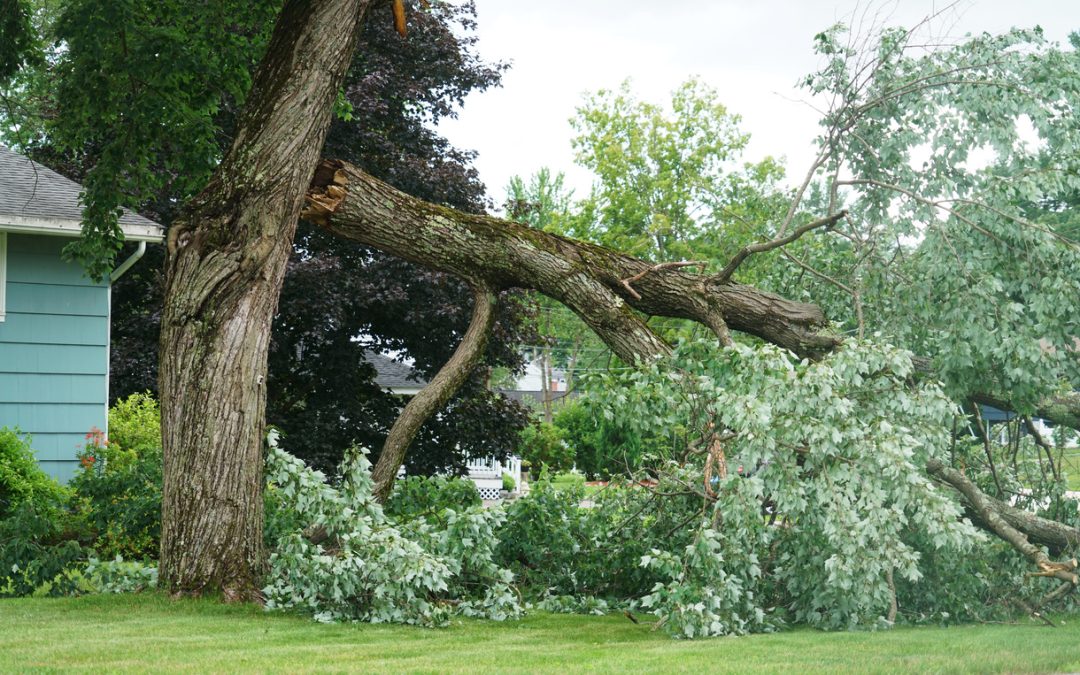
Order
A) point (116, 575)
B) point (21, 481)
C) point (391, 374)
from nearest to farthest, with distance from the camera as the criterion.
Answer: point (116, 575)
point (21, 481)
point (391, 374)

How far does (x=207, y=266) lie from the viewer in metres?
8.06

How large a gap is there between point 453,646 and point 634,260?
4005 millimetres

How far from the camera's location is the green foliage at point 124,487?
9.57 m

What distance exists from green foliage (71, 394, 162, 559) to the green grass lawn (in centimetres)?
162

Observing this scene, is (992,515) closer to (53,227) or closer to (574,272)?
(574,272)

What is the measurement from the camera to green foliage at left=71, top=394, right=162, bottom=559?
9570 millimetres

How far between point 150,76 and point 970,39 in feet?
24.6

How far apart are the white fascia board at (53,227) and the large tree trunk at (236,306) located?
3755mm

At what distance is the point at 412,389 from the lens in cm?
2380

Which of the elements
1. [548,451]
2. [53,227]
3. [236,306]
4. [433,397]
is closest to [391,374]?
[548,451]

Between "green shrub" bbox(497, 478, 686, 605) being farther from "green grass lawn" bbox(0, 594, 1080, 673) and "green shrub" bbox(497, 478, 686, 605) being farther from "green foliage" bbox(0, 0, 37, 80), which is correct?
"green foliage" bbox(0, 0, 37, 80)

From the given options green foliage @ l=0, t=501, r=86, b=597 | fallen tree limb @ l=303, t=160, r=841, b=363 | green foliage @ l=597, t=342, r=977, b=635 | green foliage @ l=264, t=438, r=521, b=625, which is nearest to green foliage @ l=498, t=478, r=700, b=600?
Answer: green foliage @ l=264, t=438, r=521, b=625

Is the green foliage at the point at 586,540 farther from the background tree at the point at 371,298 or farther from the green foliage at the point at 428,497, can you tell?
the background tree at the point at 371,298

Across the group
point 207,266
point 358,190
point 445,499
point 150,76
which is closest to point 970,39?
point 358,190
